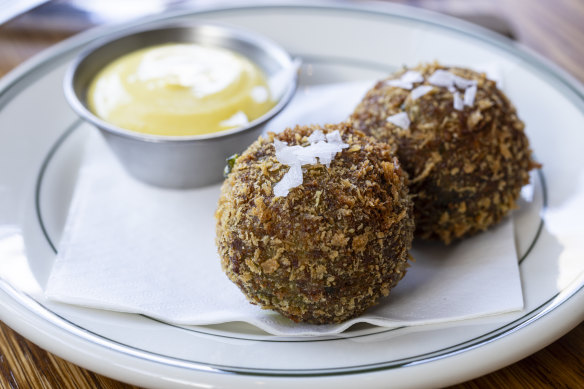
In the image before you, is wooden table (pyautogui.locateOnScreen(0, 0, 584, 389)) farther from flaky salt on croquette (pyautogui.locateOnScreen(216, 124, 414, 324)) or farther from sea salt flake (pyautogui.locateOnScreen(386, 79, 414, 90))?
sea salt flake (pyautogui.locateOnScreen(386, 79, 414, 90))

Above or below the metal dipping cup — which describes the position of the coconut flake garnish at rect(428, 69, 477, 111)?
above

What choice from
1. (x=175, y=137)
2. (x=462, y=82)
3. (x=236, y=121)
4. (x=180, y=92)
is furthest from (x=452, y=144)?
(x=180, y=92)

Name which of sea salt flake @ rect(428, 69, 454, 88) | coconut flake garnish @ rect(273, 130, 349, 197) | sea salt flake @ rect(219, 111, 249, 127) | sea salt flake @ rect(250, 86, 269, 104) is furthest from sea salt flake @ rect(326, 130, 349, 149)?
sea salt flake @ rect(250, 86, 269, 104)

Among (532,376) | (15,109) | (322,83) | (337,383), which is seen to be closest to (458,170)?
(532,376)

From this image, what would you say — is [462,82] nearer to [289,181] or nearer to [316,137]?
[316,137]

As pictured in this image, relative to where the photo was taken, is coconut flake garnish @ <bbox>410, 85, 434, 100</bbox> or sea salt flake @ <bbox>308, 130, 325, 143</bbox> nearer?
sea salt flake @ <bbox>308, 130, 325, 143</bbox>

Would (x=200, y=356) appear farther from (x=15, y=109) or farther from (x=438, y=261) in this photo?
(x=15, y=109)
